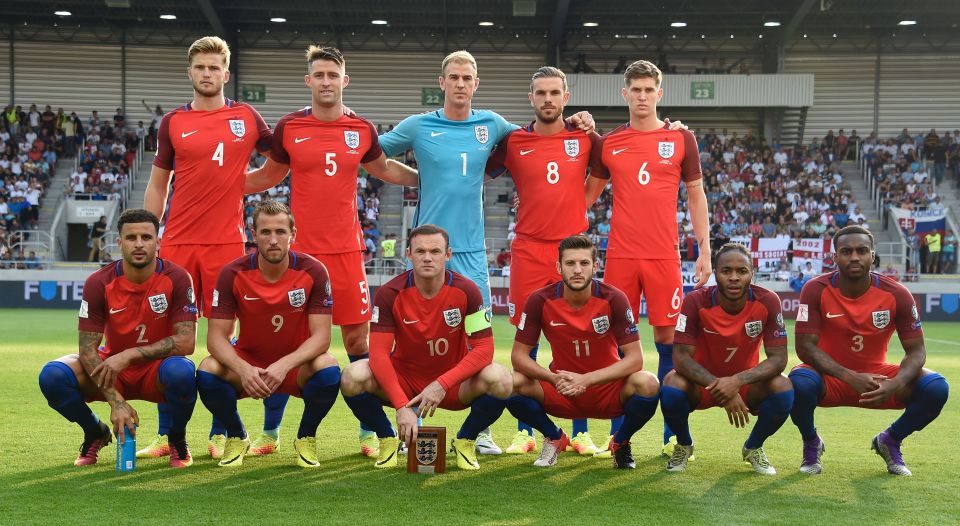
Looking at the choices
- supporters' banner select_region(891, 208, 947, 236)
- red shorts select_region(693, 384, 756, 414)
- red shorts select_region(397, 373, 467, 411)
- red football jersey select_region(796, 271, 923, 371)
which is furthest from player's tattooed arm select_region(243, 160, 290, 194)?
supporters' banner select_region(891, 208, 947, 236)

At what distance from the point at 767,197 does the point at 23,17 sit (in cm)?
2124

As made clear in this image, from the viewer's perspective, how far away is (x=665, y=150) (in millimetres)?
5867

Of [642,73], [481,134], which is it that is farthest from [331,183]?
[642,73]

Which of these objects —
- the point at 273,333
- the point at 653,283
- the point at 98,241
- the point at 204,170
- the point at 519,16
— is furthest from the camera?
the point at 519,16

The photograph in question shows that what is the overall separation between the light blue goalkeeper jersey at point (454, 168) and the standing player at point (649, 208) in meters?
0.74

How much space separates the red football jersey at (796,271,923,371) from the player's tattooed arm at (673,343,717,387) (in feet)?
2.16

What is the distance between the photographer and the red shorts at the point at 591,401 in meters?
5.09

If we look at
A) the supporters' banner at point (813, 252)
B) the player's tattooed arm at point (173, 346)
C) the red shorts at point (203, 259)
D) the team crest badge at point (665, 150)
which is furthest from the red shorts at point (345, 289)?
the supporters' banner at point (813, 252)

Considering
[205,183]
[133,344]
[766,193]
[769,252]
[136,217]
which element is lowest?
[133,344]

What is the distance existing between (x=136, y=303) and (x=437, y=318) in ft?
5.17

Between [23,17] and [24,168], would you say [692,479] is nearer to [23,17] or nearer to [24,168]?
[24,168]

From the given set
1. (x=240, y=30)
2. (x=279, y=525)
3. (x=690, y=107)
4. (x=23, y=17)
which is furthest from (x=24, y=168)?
(x=279, y=525)

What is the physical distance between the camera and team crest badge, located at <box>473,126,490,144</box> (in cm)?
594

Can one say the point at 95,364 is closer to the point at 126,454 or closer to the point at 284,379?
the point at 126,454
